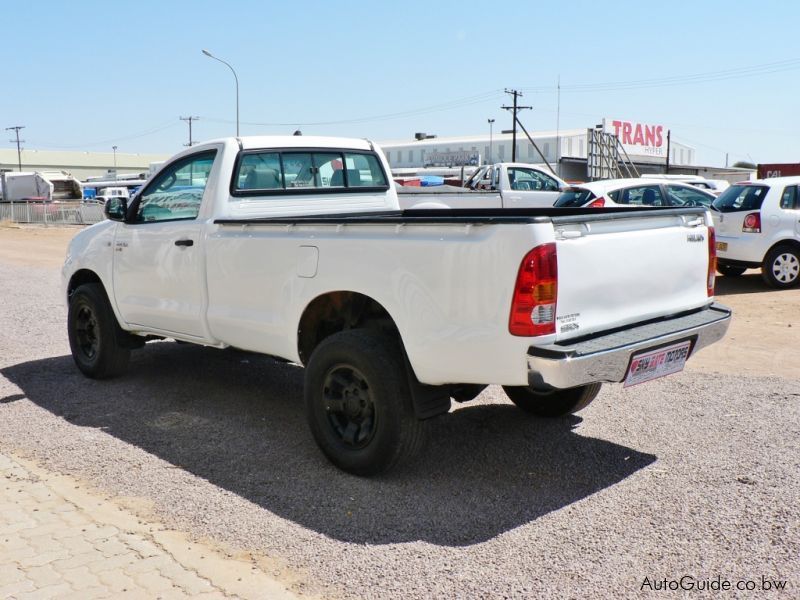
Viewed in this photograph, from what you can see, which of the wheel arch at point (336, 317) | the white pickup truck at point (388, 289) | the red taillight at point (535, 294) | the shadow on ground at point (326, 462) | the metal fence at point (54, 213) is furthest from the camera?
the metal fence at point (54, 213)

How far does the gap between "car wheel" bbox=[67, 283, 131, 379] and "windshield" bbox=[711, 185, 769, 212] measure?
364 inches

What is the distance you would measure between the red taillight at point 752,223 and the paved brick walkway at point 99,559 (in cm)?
1056

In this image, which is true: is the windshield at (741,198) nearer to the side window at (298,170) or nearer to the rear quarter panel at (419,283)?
the side window at (298,170)

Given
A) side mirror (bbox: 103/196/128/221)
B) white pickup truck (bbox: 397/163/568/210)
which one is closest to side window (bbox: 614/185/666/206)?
white pickup truck (bbox: 397/163/568/210)

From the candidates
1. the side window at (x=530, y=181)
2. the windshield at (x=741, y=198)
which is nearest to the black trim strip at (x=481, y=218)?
the windshield at (x=741, y=198)

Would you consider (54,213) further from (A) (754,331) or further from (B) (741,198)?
(A) (754,331)

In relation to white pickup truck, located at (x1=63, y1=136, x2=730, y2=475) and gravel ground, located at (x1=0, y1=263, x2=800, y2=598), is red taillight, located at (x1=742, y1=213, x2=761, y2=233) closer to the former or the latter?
gravel ground, located at (x1=0, y1=263, x2=800, y2=598)

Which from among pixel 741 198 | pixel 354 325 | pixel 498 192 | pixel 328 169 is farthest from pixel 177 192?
pixel 498 192

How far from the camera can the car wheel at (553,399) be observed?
18.7 feet

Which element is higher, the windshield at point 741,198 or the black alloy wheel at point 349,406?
the windshield at point 741,198

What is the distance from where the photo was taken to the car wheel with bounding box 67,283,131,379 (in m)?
6.98

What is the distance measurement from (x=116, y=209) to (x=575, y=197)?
29.7 ft

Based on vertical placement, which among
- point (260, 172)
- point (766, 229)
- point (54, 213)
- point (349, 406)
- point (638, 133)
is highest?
point (638, 133)

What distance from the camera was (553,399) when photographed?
5.88 metres
